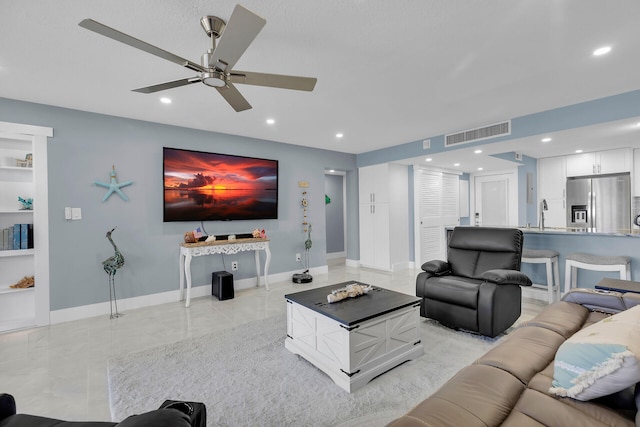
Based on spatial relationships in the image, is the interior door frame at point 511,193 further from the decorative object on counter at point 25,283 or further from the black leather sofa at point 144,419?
the decorative object on counter at point 25,283

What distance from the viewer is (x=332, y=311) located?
84.0 inches

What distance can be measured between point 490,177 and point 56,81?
25.1 ft

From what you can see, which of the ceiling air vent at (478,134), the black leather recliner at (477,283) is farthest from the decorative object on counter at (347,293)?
the ceiling air vent at (478,134)

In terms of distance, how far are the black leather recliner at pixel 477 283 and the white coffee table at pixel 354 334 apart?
1.96 feet

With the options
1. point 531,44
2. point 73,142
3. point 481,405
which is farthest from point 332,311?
point 73,142

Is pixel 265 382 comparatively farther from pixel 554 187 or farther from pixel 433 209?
pixel 554 187

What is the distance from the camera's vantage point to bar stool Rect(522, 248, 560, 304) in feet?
11.2

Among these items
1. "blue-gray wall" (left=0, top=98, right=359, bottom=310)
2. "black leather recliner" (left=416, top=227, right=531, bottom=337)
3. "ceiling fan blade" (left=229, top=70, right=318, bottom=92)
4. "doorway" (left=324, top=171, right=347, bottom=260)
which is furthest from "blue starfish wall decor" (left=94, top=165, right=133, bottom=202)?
"doorway" (left=324, top=171, right=347, bottom=260)

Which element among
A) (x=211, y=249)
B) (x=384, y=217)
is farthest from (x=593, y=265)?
(x=211, y=249)

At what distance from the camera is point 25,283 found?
3.19 metres

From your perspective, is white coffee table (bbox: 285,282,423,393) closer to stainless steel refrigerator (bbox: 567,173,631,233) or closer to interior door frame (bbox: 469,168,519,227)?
stainless steel refrigerator (bbox: 567,173,631,233)

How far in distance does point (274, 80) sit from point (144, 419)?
1853 mm

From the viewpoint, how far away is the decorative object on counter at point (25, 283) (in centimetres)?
317

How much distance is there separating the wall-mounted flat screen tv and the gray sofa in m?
3.80
